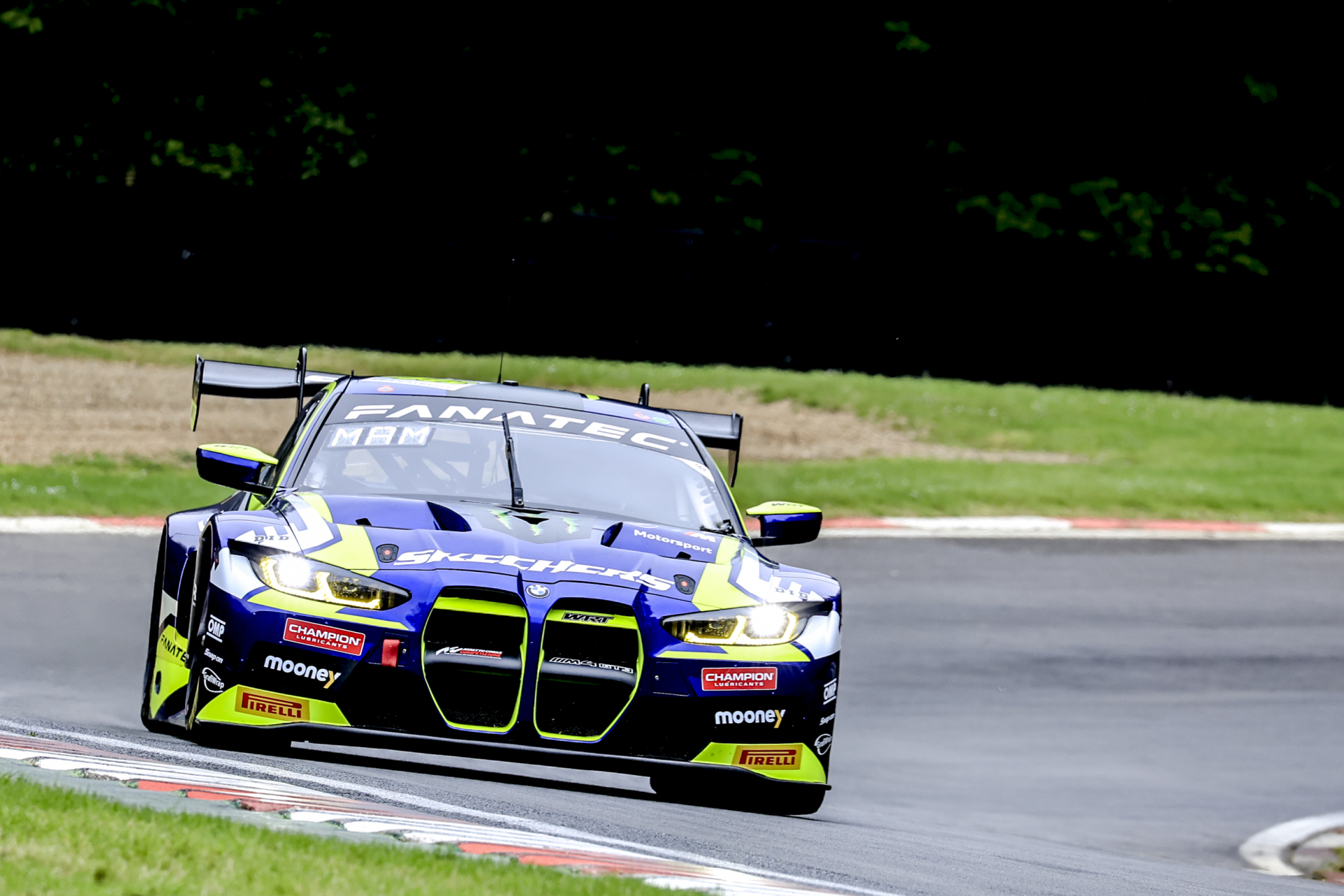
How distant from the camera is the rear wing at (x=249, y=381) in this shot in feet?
27.7

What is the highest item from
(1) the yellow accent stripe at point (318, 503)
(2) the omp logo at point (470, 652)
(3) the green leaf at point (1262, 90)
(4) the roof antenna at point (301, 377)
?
(3) the green leaf at point (1262, 90)

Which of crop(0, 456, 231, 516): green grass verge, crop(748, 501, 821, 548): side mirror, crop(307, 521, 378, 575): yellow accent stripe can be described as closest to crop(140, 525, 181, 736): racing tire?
crop(307, 521, 378, 575): yellow accent stripe

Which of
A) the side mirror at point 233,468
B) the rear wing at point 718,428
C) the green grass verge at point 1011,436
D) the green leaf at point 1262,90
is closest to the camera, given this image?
the side mirror at point 233,468

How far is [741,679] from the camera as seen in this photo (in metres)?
5.73

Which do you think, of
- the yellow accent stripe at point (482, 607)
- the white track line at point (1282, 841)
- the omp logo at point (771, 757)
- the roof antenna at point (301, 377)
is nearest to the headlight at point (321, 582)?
the yellow accent stripe at point (482, 607)

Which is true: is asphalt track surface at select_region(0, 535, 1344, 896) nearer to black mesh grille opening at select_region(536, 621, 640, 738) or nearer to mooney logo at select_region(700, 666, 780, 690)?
black mesh grille opening at select_region(536, 621, 640, 738)

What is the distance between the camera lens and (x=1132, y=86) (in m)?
31.8

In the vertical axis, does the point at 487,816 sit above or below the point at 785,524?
below

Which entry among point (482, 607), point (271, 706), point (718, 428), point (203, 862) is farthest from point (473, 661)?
point (718, 428)

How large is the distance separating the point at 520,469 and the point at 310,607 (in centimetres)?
149

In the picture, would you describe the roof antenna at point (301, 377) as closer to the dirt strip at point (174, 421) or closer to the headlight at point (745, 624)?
the headlight at point (745, 624)

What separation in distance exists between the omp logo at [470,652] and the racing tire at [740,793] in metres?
0.69

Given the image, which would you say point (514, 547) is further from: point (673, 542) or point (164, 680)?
point (164, 680)

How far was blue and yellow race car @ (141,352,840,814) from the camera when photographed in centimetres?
545
